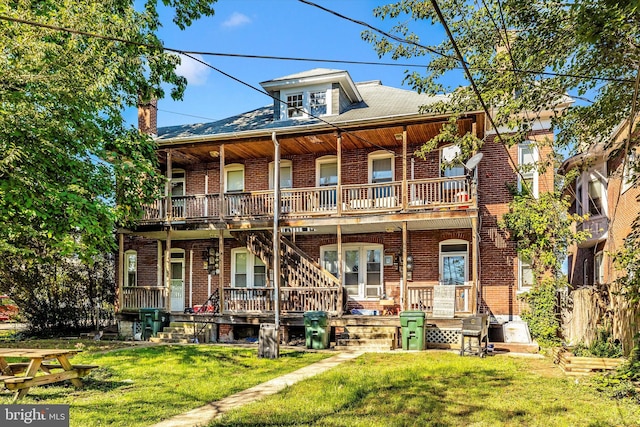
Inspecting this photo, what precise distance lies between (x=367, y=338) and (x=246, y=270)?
6.55m

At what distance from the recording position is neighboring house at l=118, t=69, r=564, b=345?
15.5 m

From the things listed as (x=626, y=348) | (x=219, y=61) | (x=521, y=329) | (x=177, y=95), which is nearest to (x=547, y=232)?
(x=521, y=329)

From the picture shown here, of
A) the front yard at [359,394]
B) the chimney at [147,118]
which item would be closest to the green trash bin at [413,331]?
the front yard at [359,394]

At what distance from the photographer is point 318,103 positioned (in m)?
18.7

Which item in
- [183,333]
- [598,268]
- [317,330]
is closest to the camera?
[317,330]

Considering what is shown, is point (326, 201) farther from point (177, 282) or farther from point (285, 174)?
point (177, 282)

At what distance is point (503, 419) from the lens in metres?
6.41

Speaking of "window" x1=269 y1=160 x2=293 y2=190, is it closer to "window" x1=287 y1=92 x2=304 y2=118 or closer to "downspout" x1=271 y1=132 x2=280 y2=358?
"window" x1=287 y1=92 x2=304 y2=118

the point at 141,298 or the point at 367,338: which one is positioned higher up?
the point at 141,298

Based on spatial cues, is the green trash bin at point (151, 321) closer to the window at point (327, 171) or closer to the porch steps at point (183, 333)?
the porch steps at point (183, 333)

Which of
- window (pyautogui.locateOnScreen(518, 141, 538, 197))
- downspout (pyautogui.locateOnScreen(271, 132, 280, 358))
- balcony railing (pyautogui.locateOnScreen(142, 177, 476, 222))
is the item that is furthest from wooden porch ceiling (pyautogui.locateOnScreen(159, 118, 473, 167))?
window (pyautogui.locateOnScreen(518, 141, 538, 197))

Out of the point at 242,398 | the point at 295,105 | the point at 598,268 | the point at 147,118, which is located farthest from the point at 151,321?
the point at 598,268

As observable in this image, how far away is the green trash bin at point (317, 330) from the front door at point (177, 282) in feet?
24.0

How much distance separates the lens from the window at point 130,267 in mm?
20703
